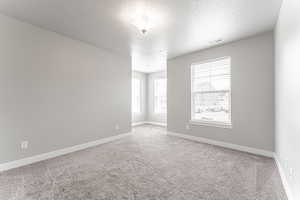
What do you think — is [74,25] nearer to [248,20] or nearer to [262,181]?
[248,20]

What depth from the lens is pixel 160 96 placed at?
6902mm

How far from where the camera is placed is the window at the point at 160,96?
6719 mm

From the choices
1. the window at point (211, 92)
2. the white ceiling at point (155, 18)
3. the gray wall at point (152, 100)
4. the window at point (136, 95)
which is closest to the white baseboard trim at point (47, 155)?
the white ceiling at point (155, 18)

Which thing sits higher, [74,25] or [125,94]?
[74,25]

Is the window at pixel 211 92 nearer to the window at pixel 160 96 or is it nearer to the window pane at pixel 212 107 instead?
the window pane at pixel 212 107

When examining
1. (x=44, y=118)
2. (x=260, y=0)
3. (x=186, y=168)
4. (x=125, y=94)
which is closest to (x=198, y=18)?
(x=260, y=0)

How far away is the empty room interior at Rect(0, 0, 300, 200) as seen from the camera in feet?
6.10

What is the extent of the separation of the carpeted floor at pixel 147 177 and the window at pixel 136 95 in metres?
3.77

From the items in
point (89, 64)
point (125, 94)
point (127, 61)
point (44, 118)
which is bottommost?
point (44, 118)

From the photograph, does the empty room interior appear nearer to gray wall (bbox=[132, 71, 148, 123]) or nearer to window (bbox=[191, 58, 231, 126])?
window (bbox=[191, 58, 231, 126])

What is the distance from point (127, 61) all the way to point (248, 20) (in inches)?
138

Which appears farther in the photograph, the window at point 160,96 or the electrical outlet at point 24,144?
the window at point 160,96

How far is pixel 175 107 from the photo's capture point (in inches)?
187

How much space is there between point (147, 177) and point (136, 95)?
5.10 meters
